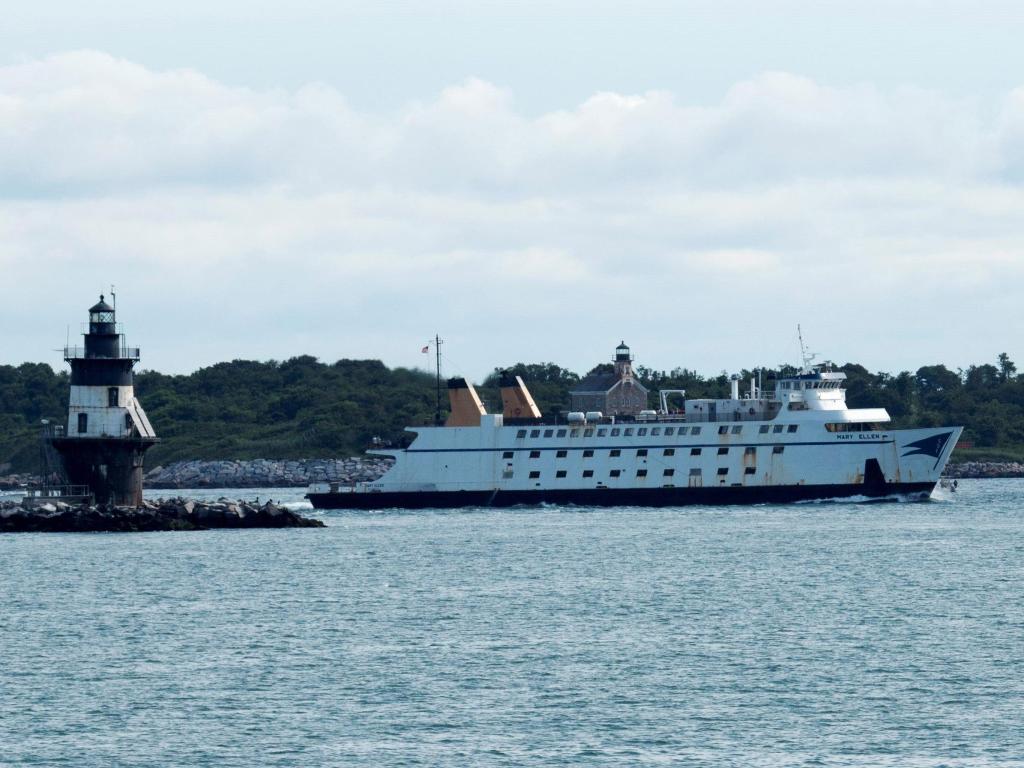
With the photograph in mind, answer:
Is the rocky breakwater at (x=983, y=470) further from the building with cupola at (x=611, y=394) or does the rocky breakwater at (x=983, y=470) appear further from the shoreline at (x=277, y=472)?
the building with cupola at (x=611, y=394)

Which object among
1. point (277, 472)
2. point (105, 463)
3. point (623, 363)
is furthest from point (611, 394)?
point (277, 472)

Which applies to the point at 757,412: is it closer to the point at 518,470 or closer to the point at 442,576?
the point at 518,470

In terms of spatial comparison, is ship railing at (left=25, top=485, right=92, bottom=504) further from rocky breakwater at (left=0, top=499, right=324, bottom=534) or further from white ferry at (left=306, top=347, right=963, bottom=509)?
white ferry at (left=306, top=347, right=963, bottom=509)

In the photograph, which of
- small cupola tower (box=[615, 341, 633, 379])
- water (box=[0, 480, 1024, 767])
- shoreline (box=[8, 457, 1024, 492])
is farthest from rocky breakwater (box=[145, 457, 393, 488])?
water (box=[0, 480, 1024, 767])

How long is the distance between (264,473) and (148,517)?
64753 mm

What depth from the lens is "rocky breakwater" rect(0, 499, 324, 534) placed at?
60.7m

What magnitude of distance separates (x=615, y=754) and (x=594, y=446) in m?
52.8

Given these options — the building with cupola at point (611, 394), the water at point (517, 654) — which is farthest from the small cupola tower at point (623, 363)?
the water at point (517, 654)

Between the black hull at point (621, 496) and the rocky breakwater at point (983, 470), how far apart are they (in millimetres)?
54670

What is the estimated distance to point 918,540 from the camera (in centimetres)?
5603

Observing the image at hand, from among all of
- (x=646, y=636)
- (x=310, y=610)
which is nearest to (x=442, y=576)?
(x=310, y=610)

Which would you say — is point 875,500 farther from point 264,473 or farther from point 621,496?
point 264,473

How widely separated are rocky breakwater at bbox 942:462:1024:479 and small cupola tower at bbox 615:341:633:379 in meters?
46.9

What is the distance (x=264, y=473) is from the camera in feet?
417
